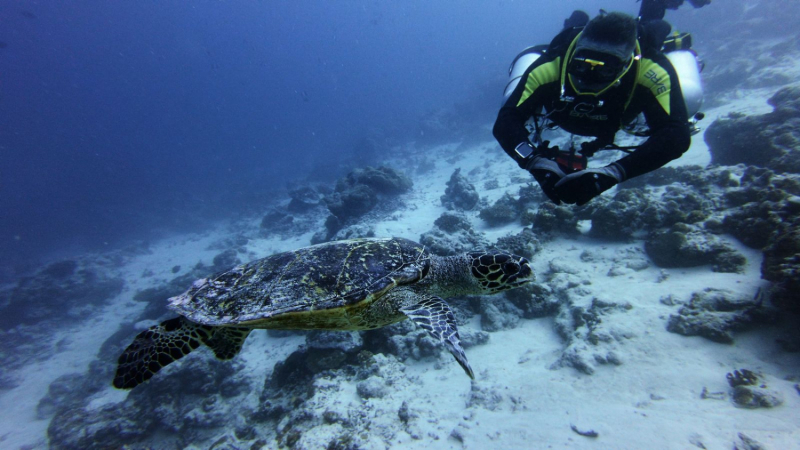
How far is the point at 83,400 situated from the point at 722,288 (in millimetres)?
15666

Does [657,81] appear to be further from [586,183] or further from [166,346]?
[166,346]

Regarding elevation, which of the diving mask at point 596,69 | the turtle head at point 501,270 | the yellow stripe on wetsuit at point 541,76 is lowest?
the turtle head at point 501,270

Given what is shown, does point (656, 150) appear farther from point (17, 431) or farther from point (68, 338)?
point (68, 338)

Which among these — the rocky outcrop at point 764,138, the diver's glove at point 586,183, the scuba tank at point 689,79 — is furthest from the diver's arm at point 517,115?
the rocky outcrop at point 764,138

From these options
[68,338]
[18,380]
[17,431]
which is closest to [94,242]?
[68,338]

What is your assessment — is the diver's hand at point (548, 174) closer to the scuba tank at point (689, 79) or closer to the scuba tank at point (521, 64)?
the scuba tank at point (521, 64)

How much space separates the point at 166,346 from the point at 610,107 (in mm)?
7052

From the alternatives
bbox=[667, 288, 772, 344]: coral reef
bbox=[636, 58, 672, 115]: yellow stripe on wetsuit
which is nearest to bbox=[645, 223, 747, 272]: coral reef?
bbox=[667, 288, 772, 344]: coral reef

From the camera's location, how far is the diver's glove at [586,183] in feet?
8.82

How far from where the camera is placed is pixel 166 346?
4.01 meters

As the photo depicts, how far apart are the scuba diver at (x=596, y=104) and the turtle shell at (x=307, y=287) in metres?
2.22

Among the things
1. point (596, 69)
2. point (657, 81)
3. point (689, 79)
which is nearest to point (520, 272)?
point (596, 69)

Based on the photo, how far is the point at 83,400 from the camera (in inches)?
326

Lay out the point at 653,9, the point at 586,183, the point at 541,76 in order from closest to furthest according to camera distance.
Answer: the point at 586,183
the point at 541,76
the point at 653,9
